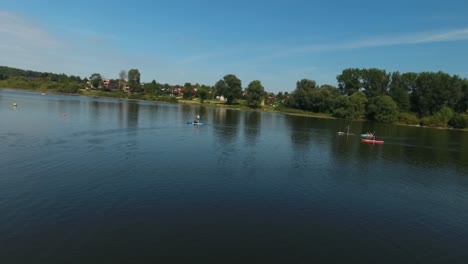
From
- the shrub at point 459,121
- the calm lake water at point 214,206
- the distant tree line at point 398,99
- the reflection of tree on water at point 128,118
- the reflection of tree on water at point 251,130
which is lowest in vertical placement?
the calm lake water at point 214,206

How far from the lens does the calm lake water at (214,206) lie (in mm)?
15820

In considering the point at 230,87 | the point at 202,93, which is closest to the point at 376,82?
the point at 230,87

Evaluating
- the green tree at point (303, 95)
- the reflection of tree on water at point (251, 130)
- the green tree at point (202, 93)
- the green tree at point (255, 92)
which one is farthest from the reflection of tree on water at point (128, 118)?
the green tree at point (202, 93)

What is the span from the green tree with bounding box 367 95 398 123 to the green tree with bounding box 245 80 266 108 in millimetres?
59578

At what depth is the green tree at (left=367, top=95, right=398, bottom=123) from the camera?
5079 inches

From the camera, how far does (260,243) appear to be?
664 inches

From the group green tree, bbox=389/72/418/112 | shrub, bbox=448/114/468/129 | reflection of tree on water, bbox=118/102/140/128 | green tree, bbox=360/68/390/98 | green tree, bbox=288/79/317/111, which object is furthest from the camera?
green tree, bbox=288/79/317/111

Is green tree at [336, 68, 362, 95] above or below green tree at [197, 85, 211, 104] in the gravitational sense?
above

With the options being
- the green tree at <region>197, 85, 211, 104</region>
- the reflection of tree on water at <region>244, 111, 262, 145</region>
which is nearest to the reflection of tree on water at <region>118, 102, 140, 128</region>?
the reflection of tree on water at <region>244, 111, 262, 145</region>

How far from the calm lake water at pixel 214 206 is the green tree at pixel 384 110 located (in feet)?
314

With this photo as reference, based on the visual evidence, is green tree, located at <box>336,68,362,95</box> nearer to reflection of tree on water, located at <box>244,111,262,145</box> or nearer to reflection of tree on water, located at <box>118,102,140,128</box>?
reflection of tree on water, located at <box>244,111,262,145</box>

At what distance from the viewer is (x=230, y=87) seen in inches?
7205

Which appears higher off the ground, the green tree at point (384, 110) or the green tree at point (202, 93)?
the green tree at point (202, 93)

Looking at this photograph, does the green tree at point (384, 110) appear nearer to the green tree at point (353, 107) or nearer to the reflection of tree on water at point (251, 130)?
the green tree at point (353, 107)
